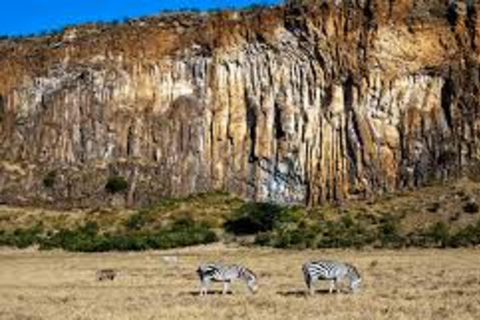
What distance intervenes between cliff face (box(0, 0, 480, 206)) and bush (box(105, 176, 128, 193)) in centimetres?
68

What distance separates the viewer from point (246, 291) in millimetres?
30406

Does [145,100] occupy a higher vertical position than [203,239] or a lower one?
higher

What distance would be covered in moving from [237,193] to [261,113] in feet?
21.1

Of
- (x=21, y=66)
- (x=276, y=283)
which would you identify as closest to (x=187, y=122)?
(x=21, y=66)

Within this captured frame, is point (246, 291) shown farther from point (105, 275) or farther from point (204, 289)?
point (105, 275)

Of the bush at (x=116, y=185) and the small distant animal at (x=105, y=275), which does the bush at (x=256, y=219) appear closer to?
the bush at (x=116, y=185)

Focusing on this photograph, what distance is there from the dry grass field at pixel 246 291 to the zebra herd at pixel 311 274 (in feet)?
1.32

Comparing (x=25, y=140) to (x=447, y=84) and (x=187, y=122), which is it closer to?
(x=187, y=122)

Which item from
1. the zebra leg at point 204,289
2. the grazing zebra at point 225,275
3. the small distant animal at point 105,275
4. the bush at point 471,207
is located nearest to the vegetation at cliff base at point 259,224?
the bush at point 471,207

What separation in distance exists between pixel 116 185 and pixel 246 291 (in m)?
52.4

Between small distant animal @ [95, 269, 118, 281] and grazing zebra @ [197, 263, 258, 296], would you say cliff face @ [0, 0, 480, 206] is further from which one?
grazing zebra @ [197, 263, 258, 296]

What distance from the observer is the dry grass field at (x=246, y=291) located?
76.5 feet

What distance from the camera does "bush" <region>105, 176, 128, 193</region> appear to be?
81.9 meters

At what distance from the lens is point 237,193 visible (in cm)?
8206
